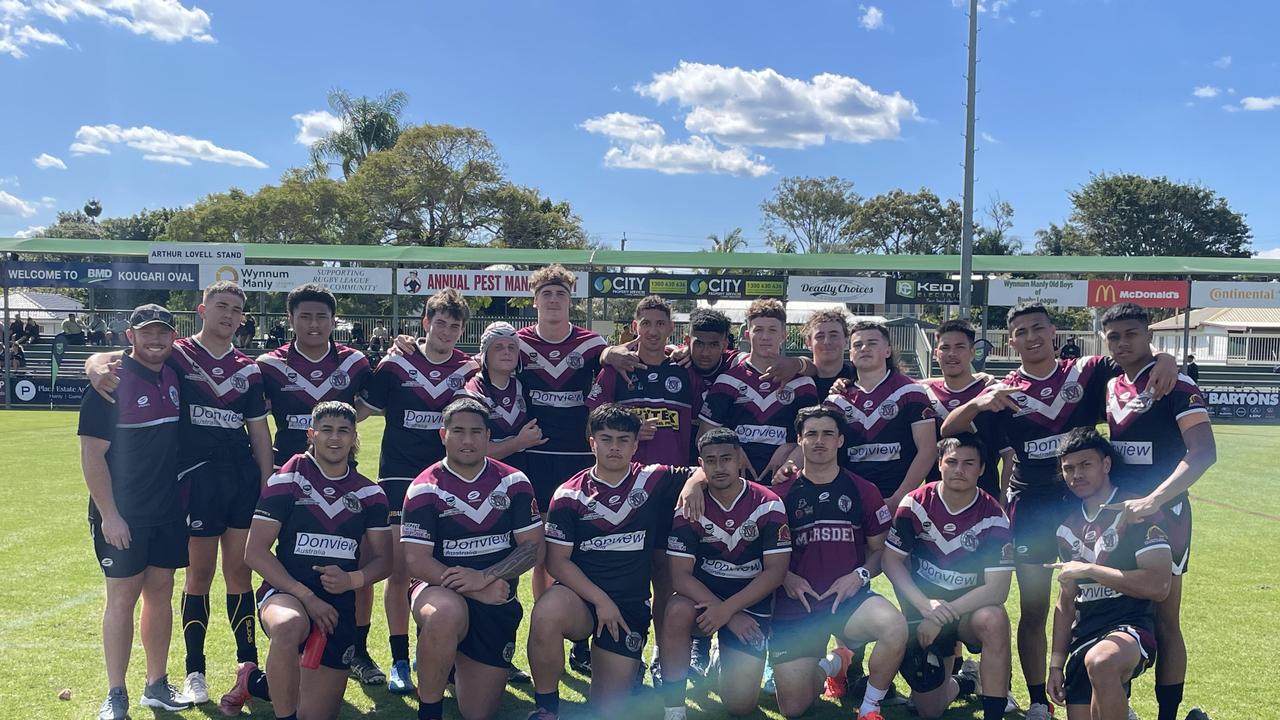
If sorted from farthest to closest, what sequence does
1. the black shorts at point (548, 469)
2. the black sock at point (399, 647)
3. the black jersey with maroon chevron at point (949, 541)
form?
the black shorts at point (548, 469) → the black sock at point (399, 647) → the black jersey with maroon chevron at point (949, 541)

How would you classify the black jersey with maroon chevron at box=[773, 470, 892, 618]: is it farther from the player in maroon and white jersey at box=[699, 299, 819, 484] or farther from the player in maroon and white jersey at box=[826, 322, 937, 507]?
the player in maroon and white jersey at box=[699, 299, 819, 484]

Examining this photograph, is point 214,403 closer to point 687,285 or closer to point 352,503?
point 352,503

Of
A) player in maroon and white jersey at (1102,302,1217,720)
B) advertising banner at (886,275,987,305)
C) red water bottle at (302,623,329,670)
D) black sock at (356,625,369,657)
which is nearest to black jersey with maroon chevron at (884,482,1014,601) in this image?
player in maroon and white jersey at (1102,302,1217,720)

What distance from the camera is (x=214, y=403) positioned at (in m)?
4.57

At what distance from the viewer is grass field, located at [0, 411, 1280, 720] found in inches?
169

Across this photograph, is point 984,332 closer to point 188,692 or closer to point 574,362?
point 574,362

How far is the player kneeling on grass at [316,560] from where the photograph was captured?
388 cm

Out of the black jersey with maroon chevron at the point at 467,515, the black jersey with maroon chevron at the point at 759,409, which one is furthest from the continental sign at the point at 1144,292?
the black jersey with maroon chevron at the point at 467,515

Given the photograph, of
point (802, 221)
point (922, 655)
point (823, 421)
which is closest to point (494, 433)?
point (823, 421)

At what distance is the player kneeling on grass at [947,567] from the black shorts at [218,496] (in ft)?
11.3

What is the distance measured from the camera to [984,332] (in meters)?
20.5

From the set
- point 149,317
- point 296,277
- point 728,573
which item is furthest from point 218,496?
point 296,277

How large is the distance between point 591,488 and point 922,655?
1.86 meters

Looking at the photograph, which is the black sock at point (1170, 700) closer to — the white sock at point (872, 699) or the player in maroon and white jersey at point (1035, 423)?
the player in maroon and white jersey at point (1035, 423)
